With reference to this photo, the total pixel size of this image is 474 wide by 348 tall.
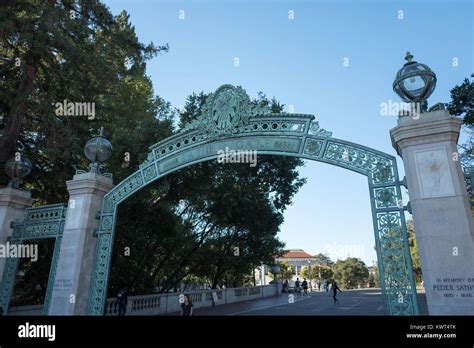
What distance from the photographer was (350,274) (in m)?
58.8

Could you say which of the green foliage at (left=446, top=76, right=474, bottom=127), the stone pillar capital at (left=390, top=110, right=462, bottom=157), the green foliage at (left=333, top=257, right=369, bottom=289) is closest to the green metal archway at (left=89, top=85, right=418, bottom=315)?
the stone pillar capital at (left=390, top=110, right=462, bottom=157)

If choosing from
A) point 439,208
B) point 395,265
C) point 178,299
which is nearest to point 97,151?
point 395,265

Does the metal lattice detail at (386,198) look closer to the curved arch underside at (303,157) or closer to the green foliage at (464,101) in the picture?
the curved arch underside at (303,157)

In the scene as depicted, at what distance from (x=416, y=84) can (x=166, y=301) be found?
41.4 ft

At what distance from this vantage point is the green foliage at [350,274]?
193 feet

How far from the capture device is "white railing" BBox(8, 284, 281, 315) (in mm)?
10908

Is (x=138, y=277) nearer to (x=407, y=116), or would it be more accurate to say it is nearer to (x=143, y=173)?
(x=143, y=173)

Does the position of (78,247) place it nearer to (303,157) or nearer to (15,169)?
(15,169)

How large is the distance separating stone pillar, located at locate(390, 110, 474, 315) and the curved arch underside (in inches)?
16.2

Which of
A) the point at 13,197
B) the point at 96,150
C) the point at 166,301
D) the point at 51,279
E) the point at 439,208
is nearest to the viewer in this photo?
the point at 439,208

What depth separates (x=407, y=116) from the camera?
5656mm

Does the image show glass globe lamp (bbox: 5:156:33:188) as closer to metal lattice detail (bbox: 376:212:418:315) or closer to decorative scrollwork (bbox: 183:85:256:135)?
decorative scrollwork (bbox: 183:85:256:135)
